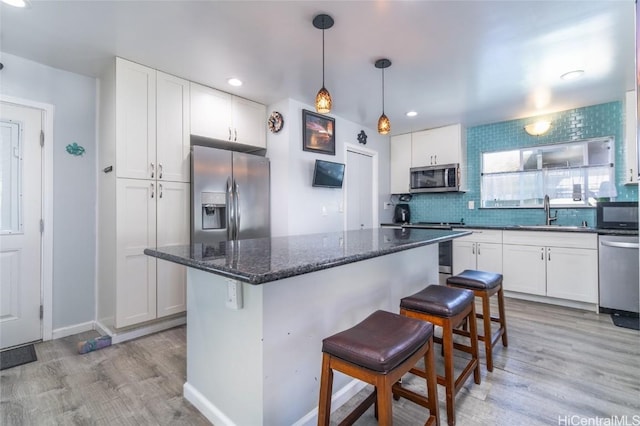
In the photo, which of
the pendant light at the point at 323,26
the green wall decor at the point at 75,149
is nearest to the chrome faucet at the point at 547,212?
the pendant light at the point at 323,26

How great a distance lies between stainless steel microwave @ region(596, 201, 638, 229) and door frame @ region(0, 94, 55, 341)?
5750 millimetres

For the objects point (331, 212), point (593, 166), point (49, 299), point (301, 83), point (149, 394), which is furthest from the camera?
point (331, 212)

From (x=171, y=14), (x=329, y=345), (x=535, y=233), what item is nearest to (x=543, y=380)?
(x=329, y=345)

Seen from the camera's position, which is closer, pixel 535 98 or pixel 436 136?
pixel 535 98

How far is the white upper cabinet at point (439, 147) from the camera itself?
4547 millimetres

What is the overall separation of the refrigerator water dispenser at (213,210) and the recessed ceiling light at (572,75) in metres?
3.63

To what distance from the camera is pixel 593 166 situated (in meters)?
3.75

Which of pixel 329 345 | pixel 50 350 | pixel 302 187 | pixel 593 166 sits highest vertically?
pixel 593 166

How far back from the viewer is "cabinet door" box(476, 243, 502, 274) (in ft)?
12.7

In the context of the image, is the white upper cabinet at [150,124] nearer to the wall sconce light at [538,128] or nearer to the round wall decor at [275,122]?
the round wall decor at [275,122]

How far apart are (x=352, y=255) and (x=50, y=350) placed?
283 cm

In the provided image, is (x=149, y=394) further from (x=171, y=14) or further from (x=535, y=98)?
(x=535, y=98)

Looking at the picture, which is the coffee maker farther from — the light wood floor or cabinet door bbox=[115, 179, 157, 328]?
cabinet door bbox=[115, 179, 157, 328]

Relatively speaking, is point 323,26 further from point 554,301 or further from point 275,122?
point 554,301
